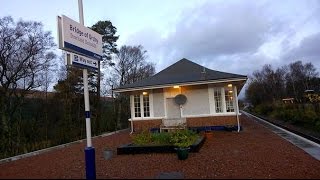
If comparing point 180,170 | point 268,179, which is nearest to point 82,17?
point 180,170

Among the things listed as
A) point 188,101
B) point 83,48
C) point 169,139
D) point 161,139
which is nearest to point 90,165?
point 83,48

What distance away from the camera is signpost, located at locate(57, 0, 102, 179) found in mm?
7051

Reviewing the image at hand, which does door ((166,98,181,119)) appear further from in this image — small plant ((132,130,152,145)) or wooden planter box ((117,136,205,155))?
wooden planter box ((117,136,205,155))

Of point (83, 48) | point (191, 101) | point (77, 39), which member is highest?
point (77, 39)

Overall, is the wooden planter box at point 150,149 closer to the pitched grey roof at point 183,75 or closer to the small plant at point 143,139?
the small plant at point 143,139

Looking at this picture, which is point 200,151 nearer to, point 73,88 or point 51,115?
point 51,115

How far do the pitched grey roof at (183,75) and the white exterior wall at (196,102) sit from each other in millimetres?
763

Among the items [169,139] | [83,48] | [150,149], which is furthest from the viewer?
[169,139]

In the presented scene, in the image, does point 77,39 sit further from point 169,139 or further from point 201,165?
point 169,139

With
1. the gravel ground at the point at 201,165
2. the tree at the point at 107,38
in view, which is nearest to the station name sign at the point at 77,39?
the gravel ground at the point at 201,165

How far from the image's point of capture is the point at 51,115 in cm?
2517

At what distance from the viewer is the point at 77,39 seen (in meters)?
7.42

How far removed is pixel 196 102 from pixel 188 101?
0.48 metres

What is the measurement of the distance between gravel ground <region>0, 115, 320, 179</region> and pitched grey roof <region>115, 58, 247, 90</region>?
6827 millimetres
